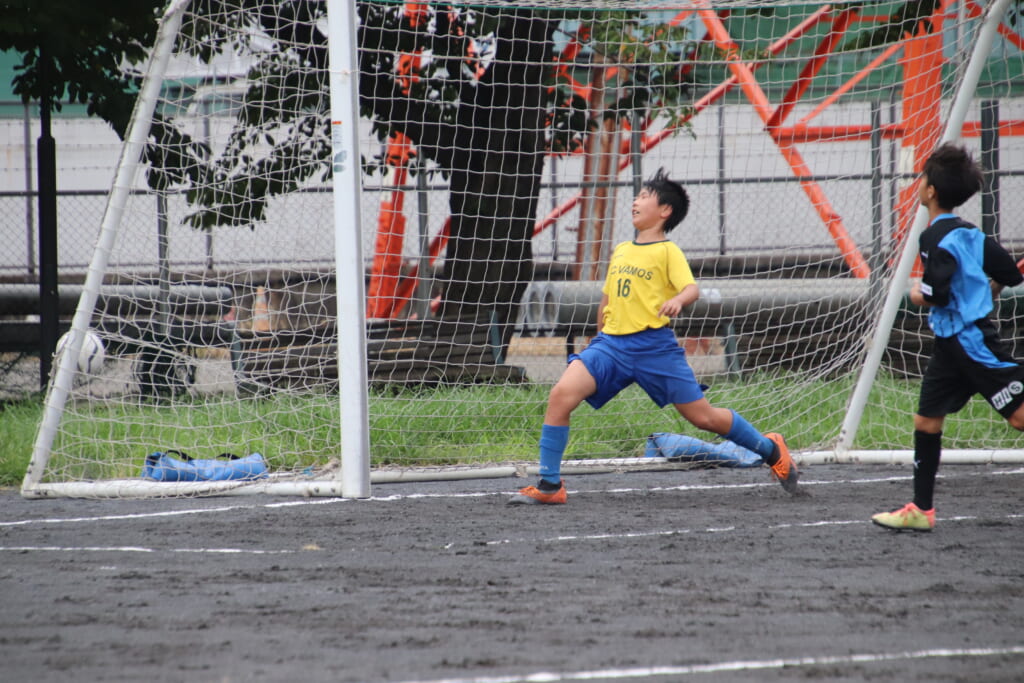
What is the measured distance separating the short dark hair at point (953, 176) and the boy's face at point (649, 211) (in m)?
1.22

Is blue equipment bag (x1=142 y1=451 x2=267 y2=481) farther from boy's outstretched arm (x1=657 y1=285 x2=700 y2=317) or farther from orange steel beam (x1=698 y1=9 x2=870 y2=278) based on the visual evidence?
orange steel beam (x1=698 y1=9 x2=870 y2=278)

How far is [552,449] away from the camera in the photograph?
5004mm

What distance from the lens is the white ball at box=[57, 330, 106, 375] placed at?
210 inches

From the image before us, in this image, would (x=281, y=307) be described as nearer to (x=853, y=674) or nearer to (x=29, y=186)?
(x=29, y=186)

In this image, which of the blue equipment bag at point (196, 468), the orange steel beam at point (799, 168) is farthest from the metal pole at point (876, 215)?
the blue equipment bag at point (196, 468)

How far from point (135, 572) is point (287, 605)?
771 millimetres

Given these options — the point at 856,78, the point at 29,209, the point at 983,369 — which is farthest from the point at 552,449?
the point at 29,209

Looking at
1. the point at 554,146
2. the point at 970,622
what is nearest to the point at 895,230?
the point at 554,146

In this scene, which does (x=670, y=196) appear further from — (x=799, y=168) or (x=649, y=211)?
(x=799, y=168)

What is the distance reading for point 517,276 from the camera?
25.5ft

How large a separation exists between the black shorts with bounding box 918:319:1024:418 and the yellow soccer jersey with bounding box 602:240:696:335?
1.19m

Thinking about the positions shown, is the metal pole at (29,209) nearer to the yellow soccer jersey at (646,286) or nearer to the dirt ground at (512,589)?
the dirt ground at (512,589)

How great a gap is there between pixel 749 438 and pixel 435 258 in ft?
12.3

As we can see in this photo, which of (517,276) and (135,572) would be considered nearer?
(135,572)
